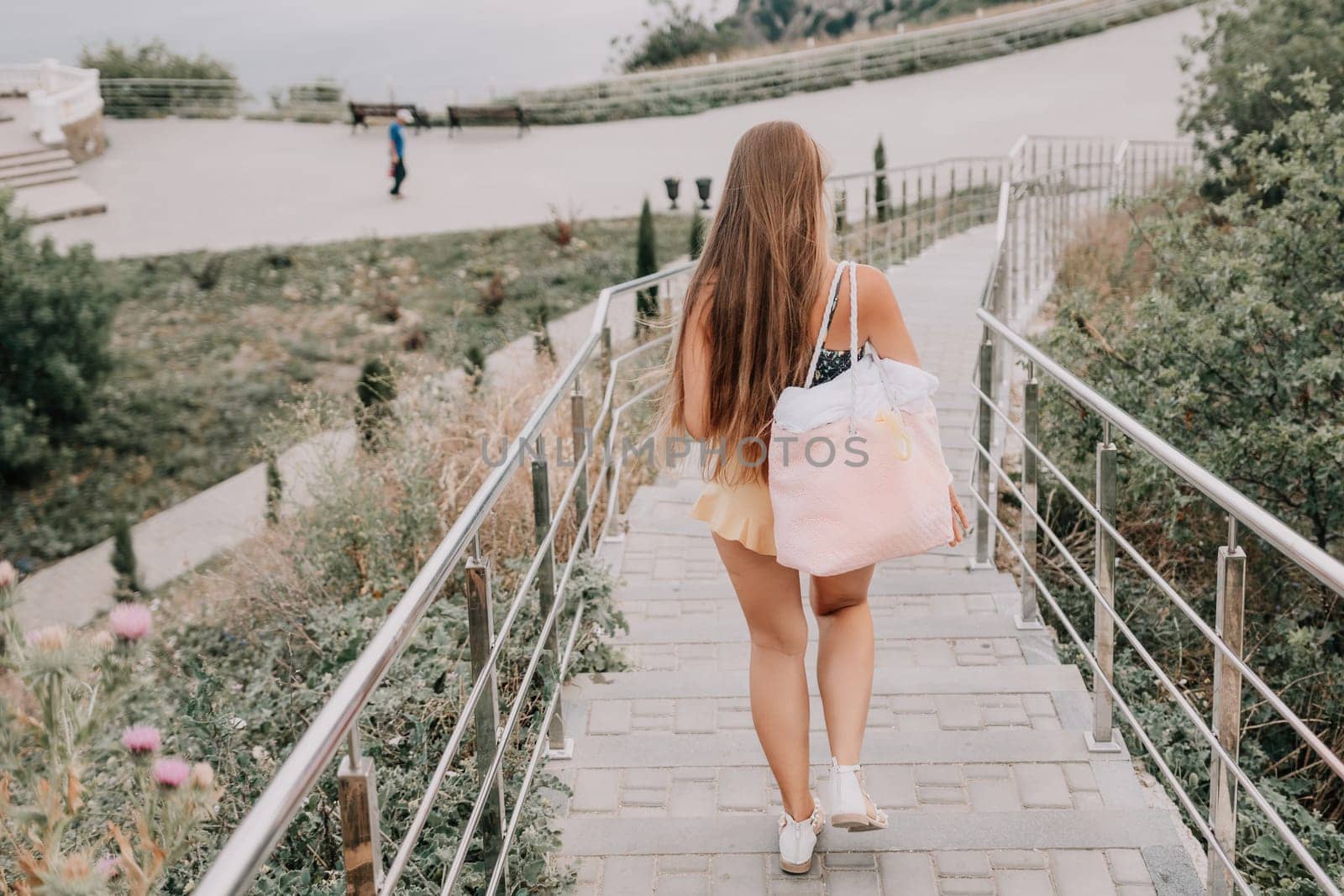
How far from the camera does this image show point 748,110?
997 inches

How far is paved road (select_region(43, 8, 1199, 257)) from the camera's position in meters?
19.1

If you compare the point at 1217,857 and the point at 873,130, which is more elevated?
the point at 873,130

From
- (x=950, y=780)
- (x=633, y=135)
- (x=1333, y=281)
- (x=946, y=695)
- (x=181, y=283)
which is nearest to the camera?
(x=950, y=780)

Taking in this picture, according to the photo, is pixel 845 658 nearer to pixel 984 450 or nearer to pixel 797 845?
pixel 797 845

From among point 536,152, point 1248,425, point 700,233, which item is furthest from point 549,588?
point 536,152

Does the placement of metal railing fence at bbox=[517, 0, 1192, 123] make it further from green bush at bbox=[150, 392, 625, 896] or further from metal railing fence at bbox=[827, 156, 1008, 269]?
green bush at bbox=[150, 392, 625, 896]

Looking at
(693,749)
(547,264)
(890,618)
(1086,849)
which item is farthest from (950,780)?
(547,264)

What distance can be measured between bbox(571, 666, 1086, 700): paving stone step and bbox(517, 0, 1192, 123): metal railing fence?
77.5ft

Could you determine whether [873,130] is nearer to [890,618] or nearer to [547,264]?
[547,264]

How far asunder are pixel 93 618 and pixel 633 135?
53.3 feet

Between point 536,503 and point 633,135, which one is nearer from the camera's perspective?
point 536,503

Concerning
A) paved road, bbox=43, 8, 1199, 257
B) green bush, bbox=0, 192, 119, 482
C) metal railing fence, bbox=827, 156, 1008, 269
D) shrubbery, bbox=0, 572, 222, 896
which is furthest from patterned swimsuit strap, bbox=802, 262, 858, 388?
paved road, bbox=43, 8, 1199, 257

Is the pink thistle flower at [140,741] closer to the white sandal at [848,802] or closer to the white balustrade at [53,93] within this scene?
the white sandal at [848,802]

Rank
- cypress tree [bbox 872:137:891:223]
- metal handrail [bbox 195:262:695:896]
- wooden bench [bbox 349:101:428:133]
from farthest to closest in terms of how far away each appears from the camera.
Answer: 1. wooden bench [bbox 349:101:428:133]
2. cypress tree [bbox 872:137:891:223]
3. metal handrail [bbox 195:262:695:896]
